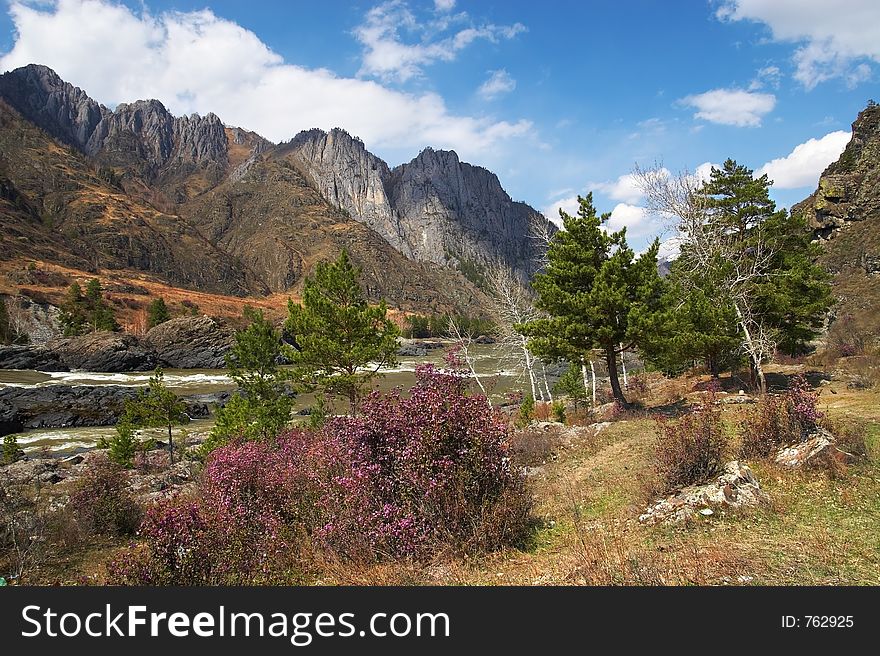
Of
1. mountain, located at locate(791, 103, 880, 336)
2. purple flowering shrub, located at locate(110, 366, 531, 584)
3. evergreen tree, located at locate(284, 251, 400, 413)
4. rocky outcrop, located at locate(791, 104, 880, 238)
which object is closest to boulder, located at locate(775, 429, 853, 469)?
purple flowering shrub, located at locate(110, 366, 531, 584)

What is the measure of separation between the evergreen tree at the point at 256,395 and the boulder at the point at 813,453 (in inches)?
600

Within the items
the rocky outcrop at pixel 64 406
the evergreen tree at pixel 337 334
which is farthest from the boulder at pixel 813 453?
the rocky outcrop at pixel 64 406

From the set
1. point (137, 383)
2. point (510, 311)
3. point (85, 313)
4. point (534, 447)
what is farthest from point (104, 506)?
point (85, 313)

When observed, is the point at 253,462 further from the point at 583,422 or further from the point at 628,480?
the point at 583,422

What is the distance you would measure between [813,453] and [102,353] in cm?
7552

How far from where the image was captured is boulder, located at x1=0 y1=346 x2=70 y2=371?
59.4 meters

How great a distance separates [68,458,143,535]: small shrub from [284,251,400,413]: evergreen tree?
759 centimetres

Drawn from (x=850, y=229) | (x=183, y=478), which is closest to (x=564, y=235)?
(x=183, y=478)

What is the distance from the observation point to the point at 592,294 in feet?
54.6

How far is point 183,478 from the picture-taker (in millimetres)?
17953

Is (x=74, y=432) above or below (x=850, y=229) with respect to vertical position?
below

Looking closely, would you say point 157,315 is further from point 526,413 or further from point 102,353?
point 526,413

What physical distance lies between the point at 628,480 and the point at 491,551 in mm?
4472

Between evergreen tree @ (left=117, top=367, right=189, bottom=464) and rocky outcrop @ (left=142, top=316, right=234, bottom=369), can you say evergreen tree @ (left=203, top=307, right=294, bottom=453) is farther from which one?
rocky outcrop @ (left=142, top=316, right=234, bottom=369)
